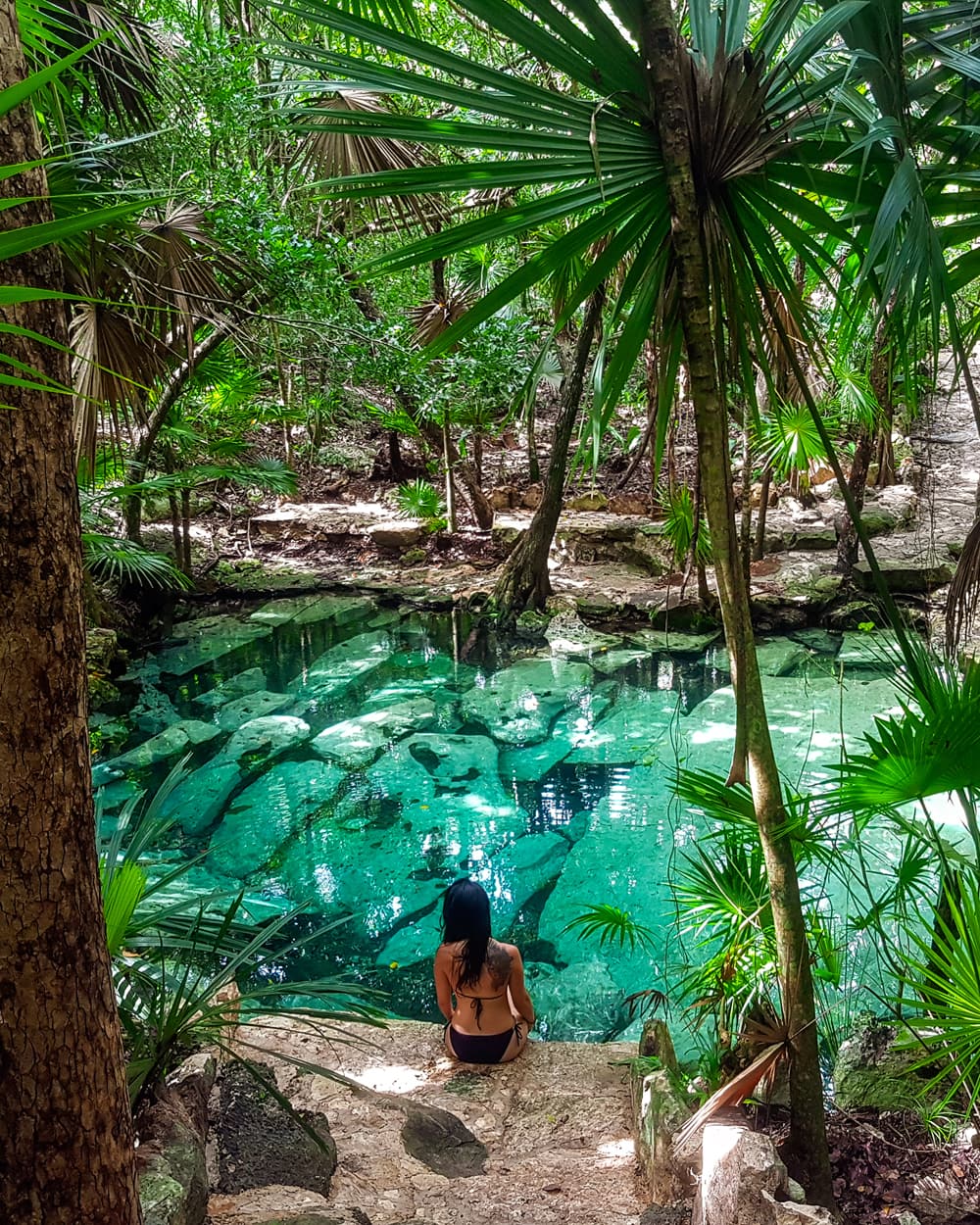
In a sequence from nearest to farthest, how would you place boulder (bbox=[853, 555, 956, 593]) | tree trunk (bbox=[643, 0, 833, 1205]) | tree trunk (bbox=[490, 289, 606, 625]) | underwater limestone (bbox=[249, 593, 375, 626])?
tree trunk (bbox=[643, 0, 833, 1205]), boulder (bbox=[853, 555, 956, 593]), tree trunk (bbox=[490, 289, 606, 625]), underwater limestone (bbox=[249, 593, 375, 626])

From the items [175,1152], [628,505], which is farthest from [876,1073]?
[628,505]

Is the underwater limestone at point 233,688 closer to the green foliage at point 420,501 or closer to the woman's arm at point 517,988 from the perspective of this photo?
the green foliage at point 420,501

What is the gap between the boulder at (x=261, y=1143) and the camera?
230cm

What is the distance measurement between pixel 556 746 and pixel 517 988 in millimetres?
3570

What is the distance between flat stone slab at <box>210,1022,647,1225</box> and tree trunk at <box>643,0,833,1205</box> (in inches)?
21.6

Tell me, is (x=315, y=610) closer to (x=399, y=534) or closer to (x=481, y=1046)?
(x=399, y=534)

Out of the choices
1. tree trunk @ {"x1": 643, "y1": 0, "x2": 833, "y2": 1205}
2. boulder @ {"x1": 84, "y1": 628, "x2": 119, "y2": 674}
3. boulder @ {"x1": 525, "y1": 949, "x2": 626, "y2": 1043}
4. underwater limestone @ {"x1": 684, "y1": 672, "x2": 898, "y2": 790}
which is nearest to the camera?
tree trunk @ {"x1": 643, "y1": 0, "x2": 833, "y2": 1205}

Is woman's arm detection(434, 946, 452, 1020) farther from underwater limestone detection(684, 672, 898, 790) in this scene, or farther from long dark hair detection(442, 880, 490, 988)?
A: underwater limestone detection(684, 672, 898, 790)

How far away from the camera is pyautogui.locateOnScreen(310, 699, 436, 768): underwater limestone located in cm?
680

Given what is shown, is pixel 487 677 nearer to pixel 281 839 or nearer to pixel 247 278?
pixel 281 839

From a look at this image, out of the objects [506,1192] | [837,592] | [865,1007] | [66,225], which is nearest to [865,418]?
[837,592]

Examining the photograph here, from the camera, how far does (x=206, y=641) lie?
9211mm

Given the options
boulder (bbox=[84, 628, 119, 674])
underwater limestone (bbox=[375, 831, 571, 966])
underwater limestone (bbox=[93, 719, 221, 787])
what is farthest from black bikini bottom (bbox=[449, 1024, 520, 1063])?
boulder (bbox=[84, 628, 119, 674])

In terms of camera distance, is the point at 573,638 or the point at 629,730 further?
the point at 573,638
